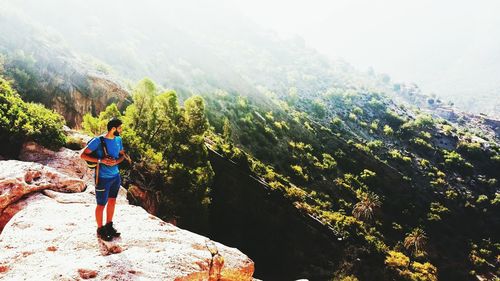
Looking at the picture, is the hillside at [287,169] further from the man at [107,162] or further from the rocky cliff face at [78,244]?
the man at [107,162]

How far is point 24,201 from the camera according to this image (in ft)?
45.5

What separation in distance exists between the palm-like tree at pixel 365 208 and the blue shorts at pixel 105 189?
238 ft

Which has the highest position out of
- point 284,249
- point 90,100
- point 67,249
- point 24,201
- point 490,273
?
point 67,249

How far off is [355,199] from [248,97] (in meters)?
56.7

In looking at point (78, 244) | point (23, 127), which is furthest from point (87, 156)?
point (23, 127)

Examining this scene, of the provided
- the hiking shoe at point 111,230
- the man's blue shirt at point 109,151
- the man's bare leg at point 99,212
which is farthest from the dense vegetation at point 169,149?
the man's blue shirt at point 109,151

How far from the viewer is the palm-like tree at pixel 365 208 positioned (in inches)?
3118

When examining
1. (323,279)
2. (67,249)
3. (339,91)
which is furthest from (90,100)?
(339,91)

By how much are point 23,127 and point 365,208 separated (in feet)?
231

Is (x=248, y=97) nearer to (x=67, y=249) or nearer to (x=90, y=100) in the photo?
(x=90, y=100)

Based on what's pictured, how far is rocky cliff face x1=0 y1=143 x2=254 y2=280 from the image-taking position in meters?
9.59

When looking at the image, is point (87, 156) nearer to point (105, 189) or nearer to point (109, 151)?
point (109, 151)

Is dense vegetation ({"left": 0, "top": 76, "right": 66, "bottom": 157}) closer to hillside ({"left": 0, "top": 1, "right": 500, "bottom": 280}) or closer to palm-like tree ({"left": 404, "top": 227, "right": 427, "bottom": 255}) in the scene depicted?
hillside ({"left": 0, "top": 1, "right": 500, "bottom": 280})

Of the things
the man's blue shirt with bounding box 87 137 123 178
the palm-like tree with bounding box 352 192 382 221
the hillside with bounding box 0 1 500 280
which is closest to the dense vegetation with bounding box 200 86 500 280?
the palm-like tree with bounding box 352 192 382 221
